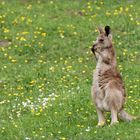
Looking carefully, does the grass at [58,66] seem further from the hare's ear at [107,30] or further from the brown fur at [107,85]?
the hare's ear at [107,30]

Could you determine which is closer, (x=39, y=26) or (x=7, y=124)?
(x=7, y=124)

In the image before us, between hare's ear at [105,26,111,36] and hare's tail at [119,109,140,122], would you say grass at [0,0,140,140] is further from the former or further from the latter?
hare's ear at [105,26,111,36]

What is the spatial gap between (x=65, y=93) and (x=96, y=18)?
6198 mm

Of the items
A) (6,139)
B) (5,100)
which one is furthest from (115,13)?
(6,139)

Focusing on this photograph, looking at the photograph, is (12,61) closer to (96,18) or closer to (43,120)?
(96,18)

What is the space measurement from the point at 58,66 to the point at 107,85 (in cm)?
526

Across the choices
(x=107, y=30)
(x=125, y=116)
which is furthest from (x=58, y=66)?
(x=125, y=116)

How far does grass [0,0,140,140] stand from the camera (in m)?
11.7

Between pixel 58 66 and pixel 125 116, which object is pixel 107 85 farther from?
pixel 58 66

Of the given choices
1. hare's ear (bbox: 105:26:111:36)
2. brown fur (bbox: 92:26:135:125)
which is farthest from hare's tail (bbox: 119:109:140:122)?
hare's ear (bbox: 105:26:111:36)

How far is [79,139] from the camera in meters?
10.7

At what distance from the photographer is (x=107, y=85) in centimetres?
1134

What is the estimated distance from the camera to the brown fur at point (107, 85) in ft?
36.9

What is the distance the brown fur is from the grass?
33cm
